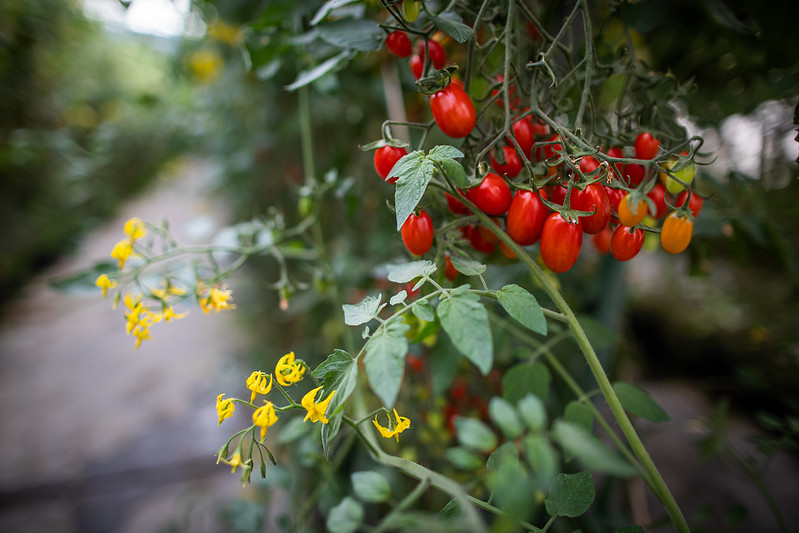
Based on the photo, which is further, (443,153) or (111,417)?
(111,417)

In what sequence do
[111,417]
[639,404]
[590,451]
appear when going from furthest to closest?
[111,417]
[639,404]
[590,451]

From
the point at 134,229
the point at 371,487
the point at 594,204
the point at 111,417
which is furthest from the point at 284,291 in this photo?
the point at 111,417

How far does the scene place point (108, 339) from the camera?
186 cm

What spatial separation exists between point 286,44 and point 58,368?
6.14ft

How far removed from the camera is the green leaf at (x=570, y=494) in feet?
1.04

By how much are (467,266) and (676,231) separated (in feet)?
0.56

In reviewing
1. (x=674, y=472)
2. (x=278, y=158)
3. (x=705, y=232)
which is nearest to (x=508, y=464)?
(x=705, y=232)

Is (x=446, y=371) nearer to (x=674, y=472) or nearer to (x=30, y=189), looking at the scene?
(x=674, y=472)

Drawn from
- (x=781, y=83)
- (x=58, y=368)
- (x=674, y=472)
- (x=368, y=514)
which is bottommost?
(x=674, y=472)

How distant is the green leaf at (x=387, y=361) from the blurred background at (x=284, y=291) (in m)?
0.23

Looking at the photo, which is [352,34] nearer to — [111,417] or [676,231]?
[676,231]

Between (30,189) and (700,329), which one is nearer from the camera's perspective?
(700,329)

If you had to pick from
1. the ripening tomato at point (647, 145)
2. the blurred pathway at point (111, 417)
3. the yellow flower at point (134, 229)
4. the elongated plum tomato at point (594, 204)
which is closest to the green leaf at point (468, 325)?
the elongated plum tomato at point (594, 204)

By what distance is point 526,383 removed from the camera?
460 millimetres
